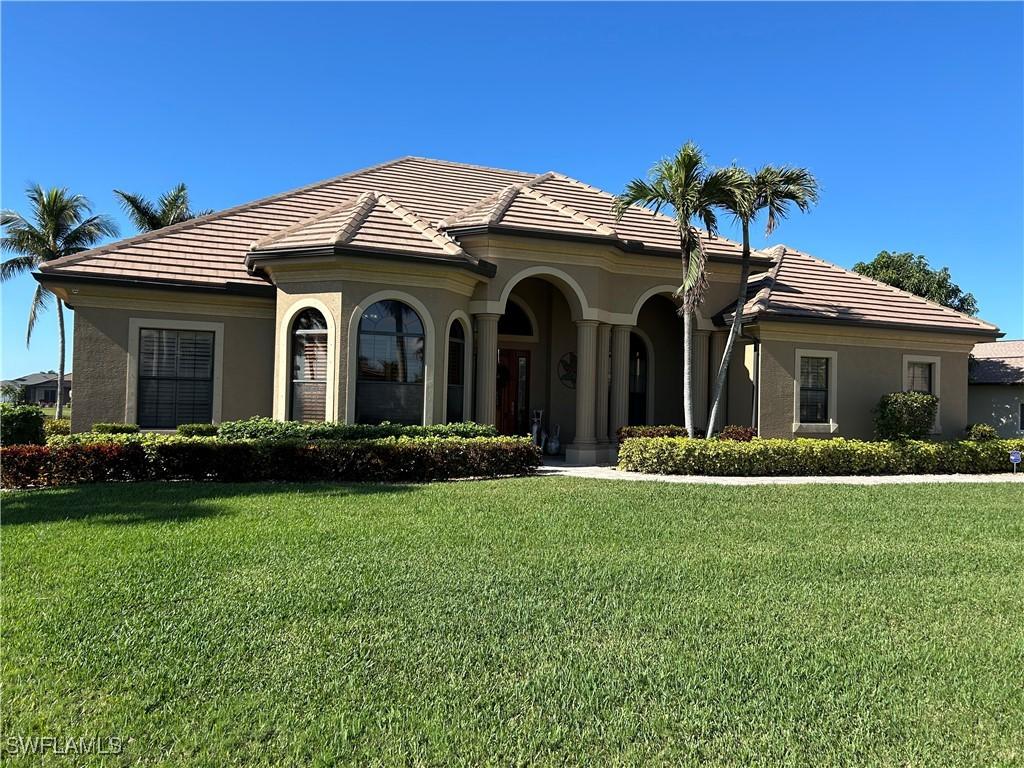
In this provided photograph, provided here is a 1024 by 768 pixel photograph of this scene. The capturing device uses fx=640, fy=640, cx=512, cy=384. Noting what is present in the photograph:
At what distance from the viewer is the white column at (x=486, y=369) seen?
1448cm

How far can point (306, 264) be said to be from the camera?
13062mm

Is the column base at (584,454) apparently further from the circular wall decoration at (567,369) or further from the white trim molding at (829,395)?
the white trim molding at (829,395)

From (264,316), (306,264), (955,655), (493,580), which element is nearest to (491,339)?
(306,264)

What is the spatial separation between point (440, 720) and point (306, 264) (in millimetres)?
11149

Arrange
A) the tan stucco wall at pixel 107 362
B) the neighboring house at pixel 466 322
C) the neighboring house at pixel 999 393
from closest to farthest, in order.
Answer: the neighboring house at pixel 466 322, the tan stucco wall at pixel 107 362, the neighboring house at pixel 999 393

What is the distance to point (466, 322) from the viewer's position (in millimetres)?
14430

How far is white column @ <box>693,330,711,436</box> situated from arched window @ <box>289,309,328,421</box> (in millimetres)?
9459

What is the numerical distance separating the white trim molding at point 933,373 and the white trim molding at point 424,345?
1238cm

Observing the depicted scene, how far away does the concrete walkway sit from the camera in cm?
1235

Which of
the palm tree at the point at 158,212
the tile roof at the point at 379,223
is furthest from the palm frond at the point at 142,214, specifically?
the tile roof at the point at 379,223

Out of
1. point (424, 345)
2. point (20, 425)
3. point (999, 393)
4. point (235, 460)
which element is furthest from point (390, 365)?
point (999, 393)

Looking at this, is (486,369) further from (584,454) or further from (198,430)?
(198,430)

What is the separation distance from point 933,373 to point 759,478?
784 cm

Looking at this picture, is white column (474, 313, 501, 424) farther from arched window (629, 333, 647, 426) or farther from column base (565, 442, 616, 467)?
arched window (629, 333, 647, 426)
